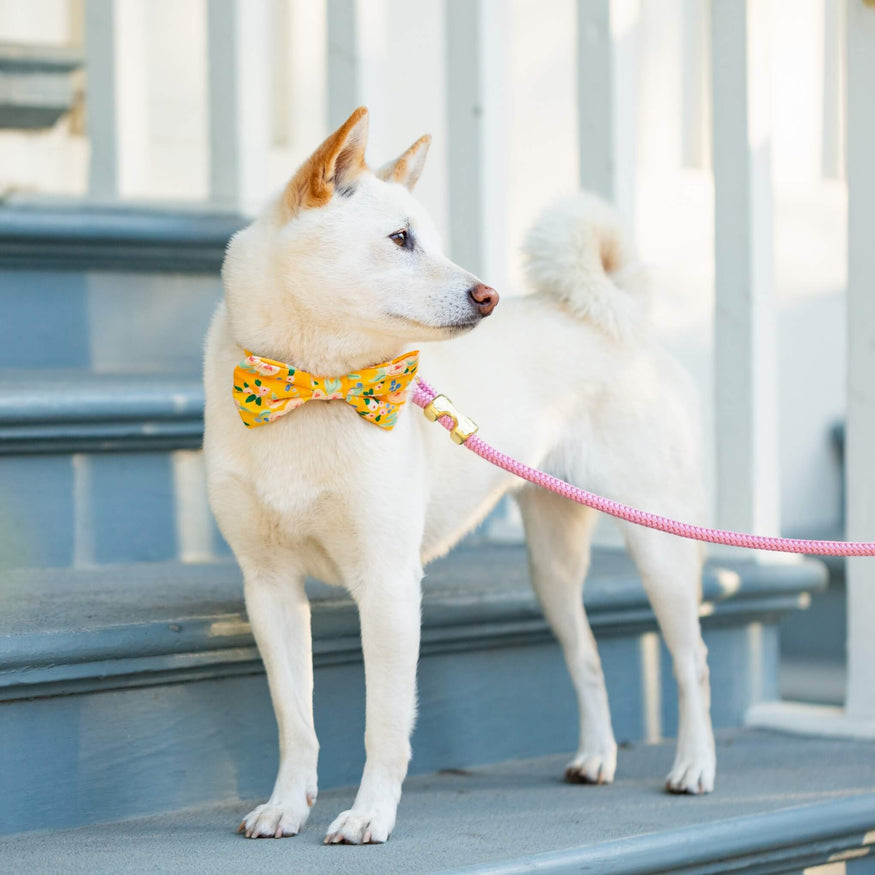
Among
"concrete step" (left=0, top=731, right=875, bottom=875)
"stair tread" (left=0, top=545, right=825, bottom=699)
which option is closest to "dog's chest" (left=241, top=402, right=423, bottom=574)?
"stair tread" (left=0, top=545, right=825, bottom=699)

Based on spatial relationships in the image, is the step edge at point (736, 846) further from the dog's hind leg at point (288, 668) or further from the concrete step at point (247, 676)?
the concrete step at point (247, 676)

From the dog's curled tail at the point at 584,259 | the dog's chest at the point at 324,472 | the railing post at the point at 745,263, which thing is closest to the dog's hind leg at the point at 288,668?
the dog's chest at the point at 324,472

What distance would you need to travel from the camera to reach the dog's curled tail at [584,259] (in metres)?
1.88

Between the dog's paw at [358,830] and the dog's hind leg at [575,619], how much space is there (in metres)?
0.49

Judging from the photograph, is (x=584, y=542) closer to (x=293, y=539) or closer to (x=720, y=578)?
(x=720, y=578)

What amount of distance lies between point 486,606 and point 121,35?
1.88 m

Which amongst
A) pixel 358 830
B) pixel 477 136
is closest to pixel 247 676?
pixel 358 830

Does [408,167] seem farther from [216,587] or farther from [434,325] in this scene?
[216,587]

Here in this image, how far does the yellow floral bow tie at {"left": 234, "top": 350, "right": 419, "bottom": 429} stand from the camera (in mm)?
1417

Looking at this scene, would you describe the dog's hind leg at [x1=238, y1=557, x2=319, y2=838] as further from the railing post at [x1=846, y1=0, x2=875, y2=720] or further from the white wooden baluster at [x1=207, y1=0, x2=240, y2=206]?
the white wooden baluster at [x1=207, y1=0, x2=240, y2=206]

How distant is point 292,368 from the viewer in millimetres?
1430

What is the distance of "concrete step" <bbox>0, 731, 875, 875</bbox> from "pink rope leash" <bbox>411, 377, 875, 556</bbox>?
1.10 ft

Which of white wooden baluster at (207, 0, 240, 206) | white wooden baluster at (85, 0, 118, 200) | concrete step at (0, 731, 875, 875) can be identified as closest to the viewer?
concrete step at (0, 731, 875, 875)

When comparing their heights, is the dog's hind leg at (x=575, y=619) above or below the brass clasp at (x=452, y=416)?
below
